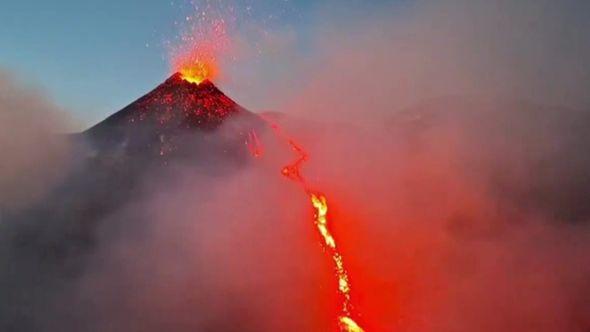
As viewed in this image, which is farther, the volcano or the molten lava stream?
the volcano

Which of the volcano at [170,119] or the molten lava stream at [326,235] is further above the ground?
the volcano at [170,119]

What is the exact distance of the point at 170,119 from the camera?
29562mm

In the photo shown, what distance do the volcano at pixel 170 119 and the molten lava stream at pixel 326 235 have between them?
11.1 ft

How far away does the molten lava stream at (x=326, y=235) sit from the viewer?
15.4m

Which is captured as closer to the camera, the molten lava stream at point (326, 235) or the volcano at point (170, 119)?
the molten lava stream at point (326, 235)

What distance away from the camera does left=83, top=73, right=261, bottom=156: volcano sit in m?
27.8

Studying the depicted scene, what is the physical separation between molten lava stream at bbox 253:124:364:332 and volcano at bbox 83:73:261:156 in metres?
3.39

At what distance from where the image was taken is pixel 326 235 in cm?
2011

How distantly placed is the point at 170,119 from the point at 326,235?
12.6 meters

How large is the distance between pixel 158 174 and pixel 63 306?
9471 mm

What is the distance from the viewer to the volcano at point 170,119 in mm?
27797

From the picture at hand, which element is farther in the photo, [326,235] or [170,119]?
[170,119]

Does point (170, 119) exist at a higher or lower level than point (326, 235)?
higher

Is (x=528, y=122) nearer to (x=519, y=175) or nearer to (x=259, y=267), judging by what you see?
(x=519, y=175)
